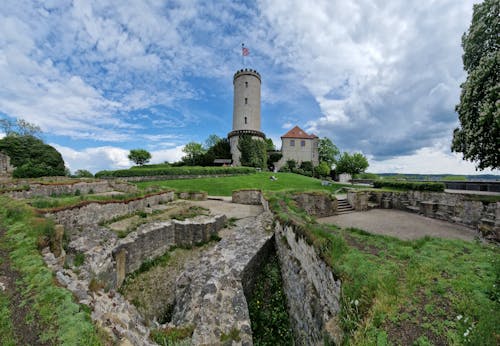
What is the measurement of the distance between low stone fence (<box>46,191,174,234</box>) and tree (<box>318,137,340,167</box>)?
43321 millimetres

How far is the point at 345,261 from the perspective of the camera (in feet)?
12.1

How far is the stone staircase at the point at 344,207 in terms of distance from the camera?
497 inches

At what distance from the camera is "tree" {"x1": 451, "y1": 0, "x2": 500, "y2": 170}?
8883 millimetres

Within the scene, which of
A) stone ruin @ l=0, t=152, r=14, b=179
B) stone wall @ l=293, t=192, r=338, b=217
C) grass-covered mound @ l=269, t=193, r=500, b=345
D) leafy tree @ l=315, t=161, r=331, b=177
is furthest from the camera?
leafy tree @ l=315, t=161, r=331, b=177

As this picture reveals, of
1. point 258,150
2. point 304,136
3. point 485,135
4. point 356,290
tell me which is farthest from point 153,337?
point 304,136

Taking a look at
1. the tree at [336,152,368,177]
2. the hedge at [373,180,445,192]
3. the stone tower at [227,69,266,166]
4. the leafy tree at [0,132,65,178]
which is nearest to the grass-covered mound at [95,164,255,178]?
the leafy tree at [0,132,65,178]

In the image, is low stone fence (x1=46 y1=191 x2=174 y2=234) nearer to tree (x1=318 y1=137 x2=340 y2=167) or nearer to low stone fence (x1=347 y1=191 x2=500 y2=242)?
low stone fence (x1=347 y1=191 x2=500 y2=242)

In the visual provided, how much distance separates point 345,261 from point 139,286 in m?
6.43

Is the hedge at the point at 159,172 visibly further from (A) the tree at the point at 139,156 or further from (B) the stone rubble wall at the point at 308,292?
(A) the tree at the point at 139,156

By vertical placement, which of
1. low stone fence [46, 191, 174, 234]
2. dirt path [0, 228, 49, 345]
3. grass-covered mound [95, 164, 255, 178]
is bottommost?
dirt path [0, 228, 49, 345]

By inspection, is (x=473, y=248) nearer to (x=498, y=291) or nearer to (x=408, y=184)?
(x=498, y=291)

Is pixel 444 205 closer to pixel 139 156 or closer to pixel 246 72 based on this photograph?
pixel 246 72

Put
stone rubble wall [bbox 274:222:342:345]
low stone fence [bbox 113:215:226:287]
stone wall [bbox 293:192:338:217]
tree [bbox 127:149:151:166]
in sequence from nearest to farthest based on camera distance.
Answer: stone rubble wall [bbox 274:222:342:345] < low stone fence [bbox 113:215:226:287] < stone wall [bbox 293:192:338:217] < tree [bbox 127:149:151:166]

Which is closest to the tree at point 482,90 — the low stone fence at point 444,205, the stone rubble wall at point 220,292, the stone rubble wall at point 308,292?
the low stone fence at point 444,205
